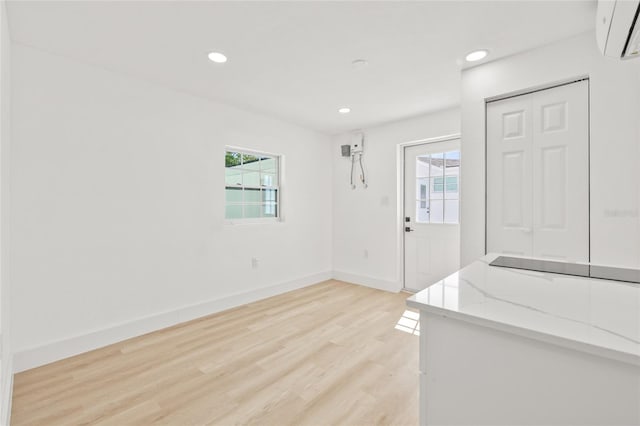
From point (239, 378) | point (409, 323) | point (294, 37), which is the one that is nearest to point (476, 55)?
point (294, 37)

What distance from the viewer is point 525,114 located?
2305 mm

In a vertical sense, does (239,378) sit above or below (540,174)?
below

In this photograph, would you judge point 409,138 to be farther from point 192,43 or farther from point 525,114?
point 192,43

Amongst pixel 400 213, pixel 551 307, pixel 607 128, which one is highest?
pixel 607 128

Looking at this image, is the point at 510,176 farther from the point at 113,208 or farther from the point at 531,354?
the point at 113,208

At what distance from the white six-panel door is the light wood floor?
1.25 meters

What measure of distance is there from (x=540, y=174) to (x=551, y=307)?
1797 mm

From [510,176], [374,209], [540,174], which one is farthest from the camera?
[374,209]

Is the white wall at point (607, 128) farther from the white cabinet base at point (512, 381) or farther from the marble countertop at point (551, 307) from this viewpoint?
the white cabinet base at point (512, 381)

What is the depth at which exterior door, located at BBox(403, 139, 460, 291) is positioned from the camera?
12.1ft

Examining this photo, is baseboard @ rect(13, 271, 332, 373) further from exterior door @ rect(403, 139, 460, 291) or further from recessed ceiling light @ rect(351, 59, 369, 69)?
recessed ceiling light @ rect(351, 59, 369, 69)

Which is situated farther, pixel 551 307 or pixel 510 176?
pixel 510 176

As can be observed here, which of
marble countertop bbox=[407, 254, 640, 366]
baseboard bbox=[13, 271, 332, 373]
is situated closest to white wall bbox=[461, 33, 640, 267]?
marble countertop bbox=[407, 254, 640, 366]

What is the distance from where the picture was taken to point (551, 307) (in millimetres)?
843
